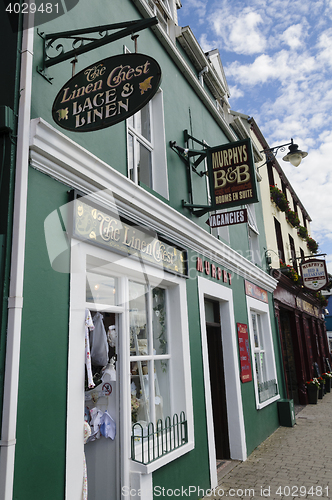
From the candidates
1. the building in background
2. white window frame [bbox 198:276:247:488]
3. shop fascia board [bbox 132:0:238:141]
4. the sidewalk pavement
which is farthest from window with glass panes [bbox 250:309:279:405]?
shop fascia board [bbox 132:0:238:141]

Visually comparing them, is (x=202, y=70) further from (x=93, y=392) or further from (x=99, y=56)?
(x=93, y=392)

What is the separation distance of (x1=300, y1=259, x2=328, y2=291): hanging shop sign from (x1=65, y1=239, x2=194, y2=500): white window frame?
397 inches

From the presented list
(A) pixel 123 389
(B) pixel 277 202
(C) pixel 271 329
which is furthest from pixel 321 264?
(A) pixel 123 389

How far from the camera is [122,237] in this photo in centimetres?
400

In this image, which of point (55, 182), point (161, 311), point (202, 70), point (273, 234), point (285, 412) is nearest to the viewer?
point (55, 182)

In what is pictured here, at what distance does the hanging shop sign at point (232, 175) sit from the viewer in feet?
18.2

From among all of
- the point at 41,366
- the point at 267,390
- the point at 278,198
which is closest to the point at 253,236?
the point at 278,198

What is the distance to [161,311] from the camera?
5.09m

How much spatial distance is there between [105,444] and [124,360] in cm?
83

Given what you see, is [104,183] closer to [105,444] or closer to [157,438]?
[105,444]

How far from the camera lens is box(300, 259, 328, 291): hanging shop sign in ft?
45.6

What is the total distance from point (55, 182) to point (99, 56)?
1983 millimetres

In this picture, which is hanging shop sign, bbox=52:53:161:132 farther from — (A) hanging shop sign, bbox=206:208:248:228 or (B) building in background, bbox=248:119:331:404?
(B) building in background, bbox=248:119:331:404

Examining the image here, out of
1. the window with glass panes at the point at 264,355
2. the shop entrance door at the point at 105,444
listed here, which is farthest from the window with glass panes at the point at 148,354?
the window with glass panes at the point at 264,355
